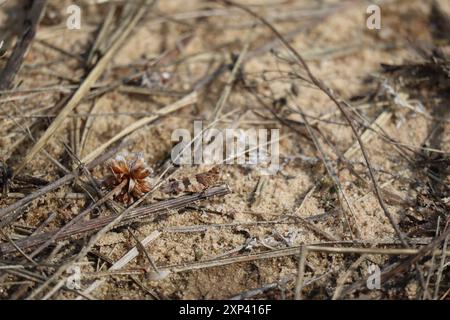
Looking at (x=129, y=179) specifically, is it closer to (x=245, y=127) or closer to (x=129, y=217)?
(x=129, y=217)

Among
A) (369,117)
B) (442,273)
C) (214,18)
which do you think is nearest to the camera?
(442,273)

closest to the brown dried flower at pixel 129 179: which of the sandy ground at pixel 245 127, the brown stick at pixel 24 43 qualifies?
the sandy ground at pixel 245 127

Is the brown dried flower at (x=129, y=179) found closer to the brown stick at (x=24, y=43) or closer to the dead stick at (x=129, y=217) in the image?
the dead stick at (x=129, y=217)

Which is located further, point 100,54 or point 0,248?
point 100,54

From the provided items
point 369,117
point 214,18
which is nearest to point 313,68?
point 369,117
